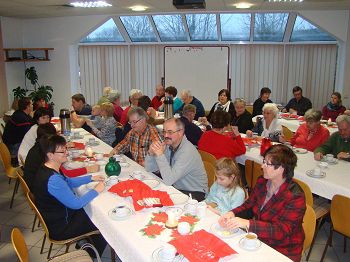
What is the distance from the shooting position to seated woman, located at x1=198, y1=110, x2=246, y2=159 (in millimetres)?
4012

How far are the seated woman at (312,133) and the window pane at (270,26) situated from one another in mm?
4375

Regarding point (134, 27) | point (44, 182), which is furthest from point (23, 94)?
point (44, 182)

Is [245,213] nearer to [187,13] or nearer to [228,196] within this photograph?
[228,196]

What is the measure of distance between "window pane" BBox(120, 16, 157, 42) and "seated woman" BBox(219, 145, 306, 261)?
718cm

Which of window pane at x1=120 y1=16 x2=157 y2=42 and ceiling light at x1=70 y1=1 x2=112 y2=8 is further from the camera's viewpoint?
window pane at x1=120 y1=16 x2=157 y2=42

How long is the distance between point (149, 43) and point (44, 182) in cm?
688

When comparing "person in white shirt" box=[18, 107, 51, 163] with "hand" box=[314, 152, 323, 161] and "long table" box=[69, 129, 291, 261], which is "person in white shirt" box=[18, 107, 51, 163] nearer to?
"long table" box=[69, 129, 291, 261]

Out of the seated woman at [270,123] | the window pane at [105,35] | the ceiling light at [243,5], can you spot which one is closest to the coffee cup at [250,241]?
the seated woman at [270,123]

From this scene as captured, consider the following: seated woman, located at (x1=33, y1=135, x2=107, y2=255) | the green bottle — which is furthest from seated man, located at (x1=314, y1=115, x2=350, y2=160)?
seated woman, located at (x1=33, y1=135, x2=107, y2=255)

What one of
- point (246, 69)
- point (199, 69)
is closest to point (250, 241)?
point (246, 69)

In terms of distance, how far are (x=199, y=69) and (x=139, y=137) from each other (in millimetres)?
5308

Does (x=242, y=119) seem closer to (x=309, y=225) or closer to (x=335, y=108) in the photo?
(x=335, y=108)

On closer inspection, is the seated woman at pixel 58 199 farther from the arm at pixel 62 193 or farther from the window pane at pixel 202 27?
the window pane at pixel 202 27

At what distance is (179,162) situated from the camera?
120 inches
